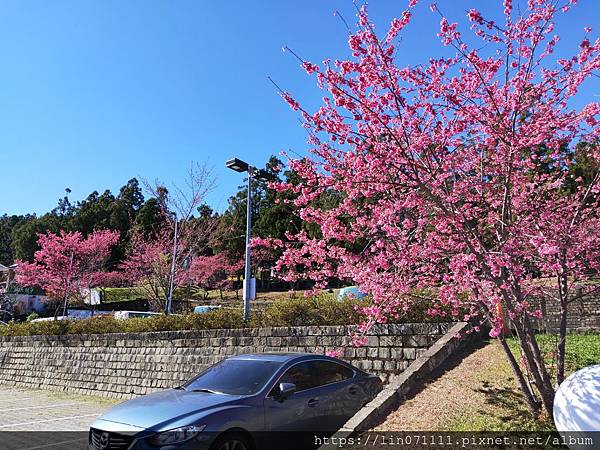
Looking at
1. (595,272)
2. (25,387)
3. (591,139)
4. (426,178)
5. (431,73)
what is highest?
(431,73)

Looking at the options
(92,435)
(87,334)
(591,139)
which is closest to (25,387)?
(87,334)

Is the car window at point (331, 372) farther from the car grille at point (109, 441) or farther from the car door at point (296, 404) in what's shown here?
the car grille at point (109, 441)

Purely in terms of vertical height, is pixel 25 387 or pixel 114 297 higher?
pixel 114 297

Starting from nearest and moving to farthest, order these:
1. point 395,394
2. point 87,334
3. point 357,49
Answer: point 357,49 → point 395,394 → point 87,334

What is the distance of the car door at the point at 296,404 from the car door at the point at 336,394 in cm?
10

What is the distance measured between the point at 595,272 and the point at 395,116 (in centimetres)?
297

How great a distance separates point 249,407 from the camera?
4863mm

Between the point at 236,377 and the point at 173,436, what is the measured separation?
4.36 feet

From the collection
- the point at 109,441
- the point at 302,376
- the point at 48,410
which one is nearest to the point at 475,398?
the point at 302,376

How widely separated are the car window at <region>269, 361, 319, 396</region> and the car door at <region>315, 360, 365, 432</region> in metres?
0.08

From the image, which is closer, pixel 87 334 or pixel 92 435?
pixel 92 435

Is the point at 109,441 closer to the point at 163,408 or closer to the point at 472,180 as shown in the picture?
the point at 163,408

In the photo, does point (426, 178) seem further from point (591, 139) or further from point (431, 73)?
point (591, 139)

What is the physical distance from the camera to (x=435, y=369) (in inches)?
279
